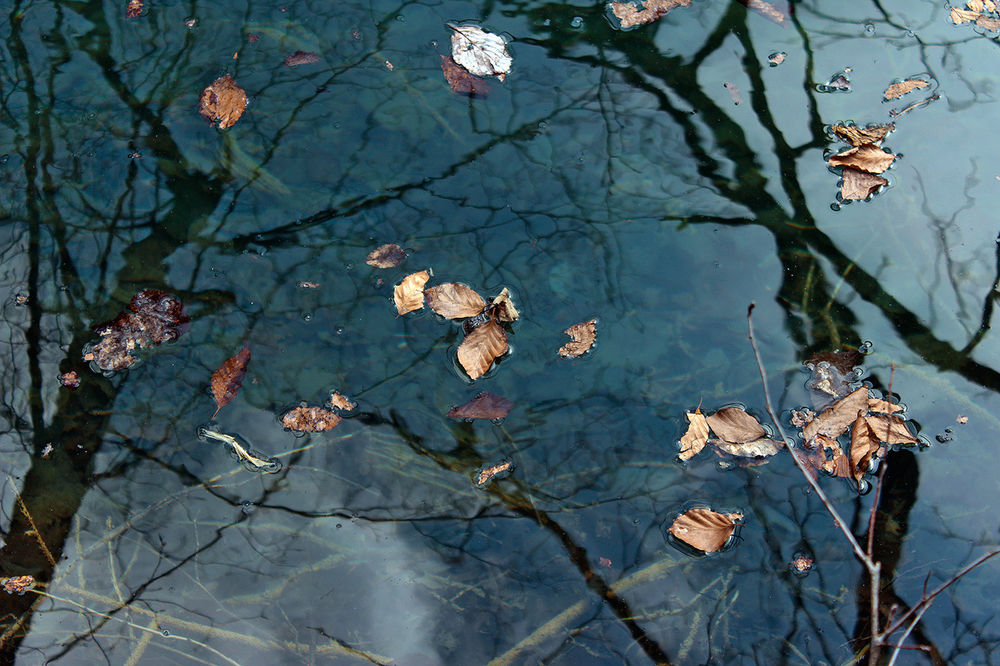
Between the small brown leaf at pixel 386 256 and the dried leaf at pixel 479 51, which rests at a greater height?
the dried leaf at pixel 479 51

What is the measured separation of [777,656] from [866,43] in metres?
2.79

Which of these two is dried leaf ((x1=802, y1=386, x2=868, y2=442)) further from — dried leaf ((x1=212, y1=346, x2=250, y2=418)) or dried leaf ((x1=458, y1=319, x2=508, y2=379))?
dried leaf ((x1=212, y1=346, x2=250, y2=418))

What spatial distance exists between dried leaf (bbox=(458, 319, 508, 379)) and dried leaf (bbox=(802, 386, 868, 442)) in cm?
108

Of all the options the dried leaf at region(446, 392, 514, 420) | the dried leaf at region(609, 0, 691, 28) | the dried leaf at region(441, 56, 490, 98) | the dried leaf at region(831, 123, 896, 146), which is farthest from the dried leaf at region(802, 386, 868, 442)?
the dried leaf at region(609, 0, 691, 28)

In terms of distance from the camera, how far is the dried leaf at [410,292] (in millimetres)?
2467

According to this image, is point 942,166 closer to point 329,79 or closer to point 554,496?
point 554,496

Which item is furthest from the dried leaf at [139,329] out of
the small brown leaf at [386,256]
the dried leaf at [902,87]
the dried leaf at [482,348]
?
the dried leaf at [902,87]

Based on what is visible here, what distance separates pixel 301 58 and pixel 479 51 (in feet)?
2.66

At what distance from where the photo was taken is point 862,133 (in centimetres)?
290

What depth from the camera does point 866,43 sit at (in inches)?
125

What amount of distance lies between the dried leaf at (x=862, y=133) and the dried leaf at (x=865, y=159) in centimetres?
3

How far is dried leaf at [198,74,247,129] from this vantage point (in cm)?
288

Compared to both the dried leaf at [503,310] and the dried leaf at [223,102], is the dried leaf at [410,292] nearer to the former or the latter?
the dried leaf at [503,310]

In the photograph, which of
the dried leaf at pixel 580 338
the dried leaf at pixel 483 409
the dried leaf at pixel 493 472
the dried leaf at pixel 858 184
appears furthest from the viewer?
the dried leaf at pixel 858 184
